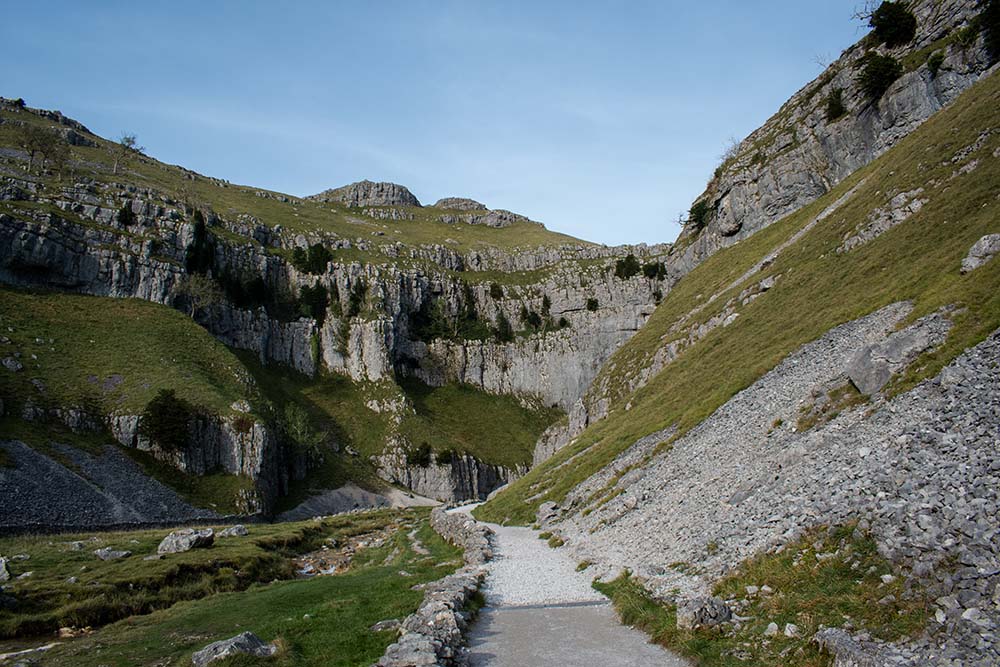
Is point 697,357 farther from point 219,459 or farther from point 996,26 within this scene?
point 219,459

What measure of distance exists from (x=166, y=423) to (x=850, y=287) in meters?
80.4

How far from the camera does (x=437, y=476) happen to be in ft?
382

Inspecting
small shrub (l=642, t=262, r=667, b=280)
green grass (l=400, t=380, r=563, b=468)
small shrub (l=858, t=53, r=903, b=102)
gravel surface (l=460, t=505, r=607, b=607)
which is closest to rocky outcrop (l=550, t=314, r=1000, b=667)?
gravel surface (l=460, t=505, r=607, b=607)

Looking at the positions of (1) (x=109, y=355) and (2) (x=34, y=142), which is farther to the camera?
(2) (x=34, y=142)

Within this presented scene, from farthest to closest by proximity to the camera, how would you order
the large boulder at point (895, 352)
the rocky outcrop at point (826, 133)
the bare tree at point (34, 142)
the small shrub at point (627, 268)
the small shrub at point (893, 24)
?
the small shrub at point (627, 268)
the bare tree at point (34, 142)
the small shrub at point (893, 24)
the rocky outcrop at point (826, 133)
the large boulder at point (895, 352)

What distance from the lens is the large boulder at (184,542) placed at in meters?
39.1

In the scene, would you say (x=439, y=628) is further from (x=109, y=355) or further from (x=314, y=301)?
(x=314, y=301)

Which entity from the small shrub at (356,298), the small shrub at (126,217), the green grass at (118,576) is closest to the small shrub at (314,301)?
the small shrub at (356,298)

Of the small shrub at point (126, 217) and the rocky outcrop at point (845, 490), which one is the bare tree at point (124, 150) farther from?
the rocky outcrop at point (845, 490)

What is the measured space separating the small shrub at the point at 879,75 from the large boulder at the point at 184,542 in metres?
91.9

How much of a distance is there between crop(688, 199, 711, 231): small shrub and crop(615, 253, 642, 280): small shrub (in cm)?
6332

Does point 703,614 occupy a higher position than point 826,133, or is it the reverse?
point 826,133

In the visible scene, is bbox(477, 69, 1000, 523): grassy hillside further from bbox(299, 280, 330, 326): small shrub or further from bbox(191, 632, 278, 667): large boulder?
Answer: bbox(299, 280, 330, 326): small shrub

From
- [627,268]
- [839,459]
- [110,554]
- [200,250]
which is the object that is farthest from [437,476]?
[839,459]
